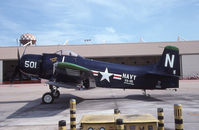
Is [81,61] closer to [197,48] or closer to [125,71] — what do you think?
[125,71]

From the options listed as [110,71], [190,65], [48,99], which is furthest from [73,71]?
[190,65]

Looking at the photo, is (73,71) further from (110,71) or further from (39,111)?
(110,71)

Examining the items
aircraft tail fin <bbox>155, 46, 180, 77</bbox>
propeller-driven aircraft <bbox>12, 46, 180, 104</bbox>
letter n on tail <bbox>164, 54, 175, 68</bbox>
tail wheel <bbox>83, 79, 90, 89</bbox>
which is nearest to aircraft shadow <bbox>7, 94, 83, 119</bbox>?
propeller-driven aircraft <bbox>12, 46, 180, 104</bbox>

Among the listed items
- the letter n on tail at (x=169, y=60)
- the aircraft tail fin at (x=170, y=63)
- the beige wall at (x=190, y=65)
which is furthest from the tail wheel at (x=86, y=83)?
the beige wall at (x=190, y=65)

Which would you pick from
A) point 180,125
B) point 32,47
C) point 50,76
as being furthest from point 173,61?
point 32,47

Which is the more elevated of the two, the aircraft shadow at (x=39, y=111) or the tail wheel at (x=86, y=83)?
the tail wheel at (x=86, y=83)

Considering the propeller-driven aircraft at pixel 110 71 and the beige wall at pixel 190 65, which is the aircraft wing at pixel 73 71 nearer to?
the propeller-driven aircraft at pixel 110 71

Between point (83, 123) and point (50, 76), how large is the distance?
6.76m

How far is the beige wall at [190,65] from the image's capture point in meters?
34.5

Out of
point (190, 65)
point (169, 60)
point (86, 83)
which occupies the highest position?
point (190, 65)

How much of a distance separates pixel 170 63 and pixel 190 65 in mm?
27312

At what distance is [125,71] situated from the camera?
11.1 metres

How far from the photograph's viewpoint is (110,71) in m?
10.9

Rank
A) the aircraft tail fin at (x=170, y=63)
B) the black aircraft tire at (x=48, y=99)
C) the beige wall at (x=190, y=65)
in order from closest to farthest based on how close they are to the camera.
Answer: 1. the black aircraft tire at (x=48, y=99)
2. the aircraft tail fin at (x=170, y=63)
3. the beige wall at (x=190, y=65)
